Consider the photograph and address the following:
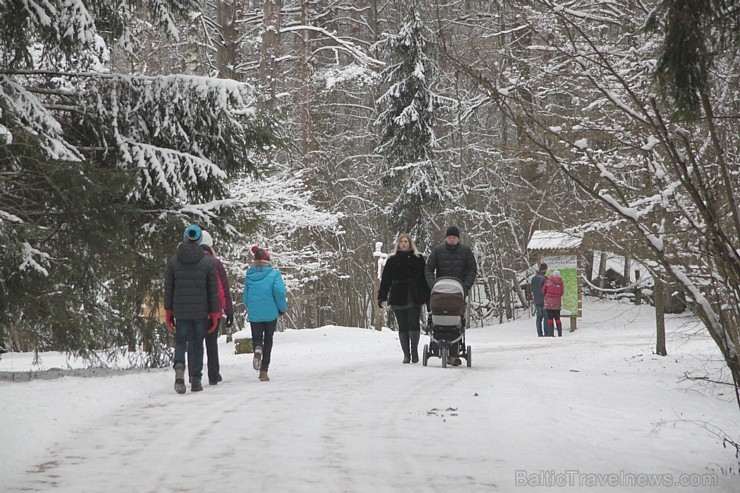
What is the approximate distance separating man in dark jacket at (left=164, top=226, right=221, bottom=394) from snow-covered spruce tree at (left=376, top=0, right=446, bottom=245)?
17.6 metres

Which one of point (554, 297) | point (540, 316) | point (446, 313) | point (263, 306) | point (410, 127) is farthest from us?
point (410, 127)

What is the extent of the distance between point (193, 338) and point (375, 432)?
394cm

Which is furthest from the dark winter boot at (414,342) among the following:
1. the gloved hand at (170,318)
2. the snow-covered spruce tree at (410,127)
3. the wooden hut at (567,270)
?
the snow-covered spruce tree at (410,127)

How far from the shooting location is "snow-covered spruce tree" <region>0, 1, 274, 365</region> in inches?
389

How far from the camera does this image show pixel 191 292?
993cm

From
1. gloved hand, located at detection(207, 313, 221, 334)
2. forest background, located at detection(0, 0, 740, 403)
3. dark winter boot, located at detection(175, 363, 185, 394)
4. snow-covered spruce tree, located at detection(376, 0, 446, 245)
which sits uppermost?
snow-covered spruce tree, located at detection(376, 0, 446, 245)

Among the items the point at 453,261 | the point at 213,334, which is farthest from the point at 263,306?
the point at 453,261

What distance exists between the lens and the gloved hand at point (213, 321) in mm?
10172

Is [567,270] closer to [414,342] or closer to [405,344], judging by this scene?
[414,342]

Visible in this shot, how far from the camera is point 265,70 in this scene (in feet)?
84.3

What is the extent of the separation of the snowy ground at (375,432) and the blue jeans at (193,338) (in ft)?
1.53

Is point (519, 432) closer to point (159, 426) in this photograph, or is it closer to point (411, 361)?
point (159, 426)

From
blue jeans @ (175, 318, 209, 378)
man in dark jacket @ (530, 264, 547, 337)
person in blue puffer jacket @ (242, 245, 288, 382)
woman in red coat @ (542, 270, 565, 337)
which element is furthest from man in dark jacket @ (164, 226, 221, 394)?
man in dark jacket @ (530, 264, 547, 337)

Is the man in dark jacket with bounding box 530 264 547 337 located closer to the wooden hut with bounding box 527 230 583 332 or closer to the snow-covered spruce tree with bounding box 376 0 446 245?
the wooden hut with bounding box 527 230 583 332
